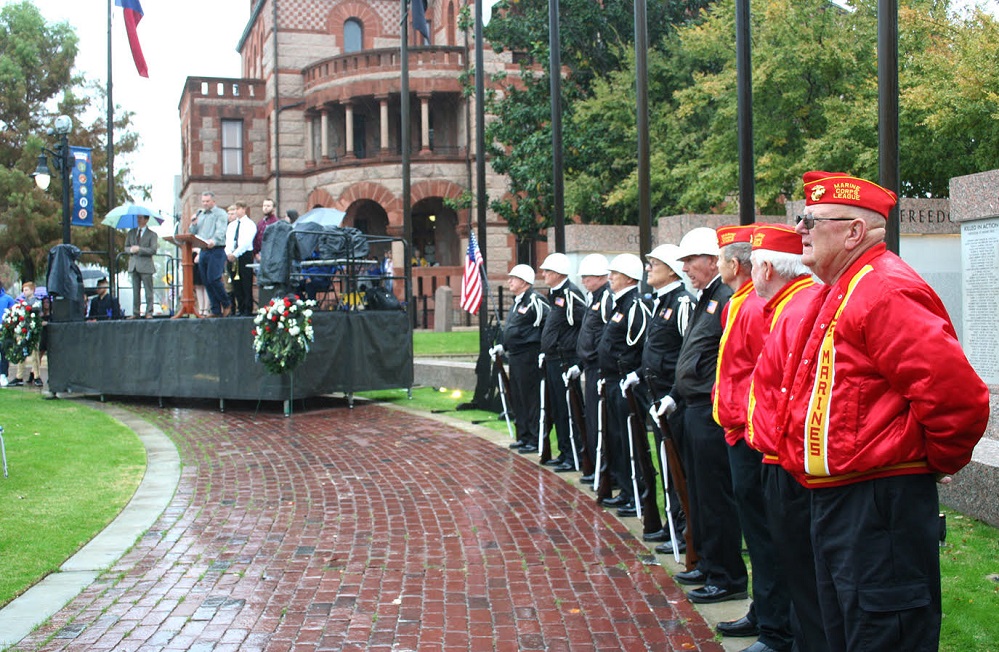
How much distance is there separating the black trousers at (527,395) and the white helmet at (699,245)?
582cm

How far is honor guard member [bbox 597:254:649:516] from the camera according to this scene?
903 cm

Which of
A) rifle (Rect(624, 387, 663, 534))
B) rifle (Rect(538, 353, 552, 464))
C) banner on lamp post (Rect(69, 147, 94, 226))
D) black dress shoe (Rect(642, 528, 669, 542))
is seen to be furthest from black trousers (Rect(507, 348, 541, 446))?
banner on lamp post (Rect(69, 147, 94, 226))

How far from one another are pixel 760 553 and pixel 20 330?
A: 61.4 feet

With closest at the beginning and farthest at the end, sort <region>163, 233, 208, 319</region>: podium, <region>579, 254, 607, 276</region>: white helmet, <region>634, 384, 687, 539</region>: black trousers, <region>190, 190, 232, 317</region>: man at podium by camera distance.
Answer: <region>634, 384, 687, 539</region>: black trousers < <region>579, 254, 607, 276</region>: white helmet < <region>163, 233, 208, 319</region>: podium < <region>190, 190, 232, 317</region>: man at podium

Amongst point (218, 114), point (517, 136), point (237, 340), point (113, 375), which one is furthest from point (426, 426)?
point (218, 114)

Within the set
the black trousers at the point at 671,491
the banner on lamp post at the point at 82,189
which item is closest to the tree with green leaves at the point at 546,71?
the banner on lamp post at the point at 82,189

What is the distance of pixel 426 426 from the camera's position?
1495 cm

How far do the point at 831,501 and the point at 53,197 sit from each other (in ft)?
142

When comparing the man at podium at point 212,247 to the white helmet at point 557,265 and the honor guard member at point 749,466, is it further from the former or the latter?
the honor guard member at point 749,466

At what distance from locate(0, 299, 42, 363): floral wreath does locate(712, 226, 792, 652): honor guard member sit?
18206mm

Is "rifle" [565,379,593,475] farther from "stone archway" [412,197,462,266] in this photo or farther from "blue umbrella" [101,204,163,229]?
"stone archway" [412,197,462,266]

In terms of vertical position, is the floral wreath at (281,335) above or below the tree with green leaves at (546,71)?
below

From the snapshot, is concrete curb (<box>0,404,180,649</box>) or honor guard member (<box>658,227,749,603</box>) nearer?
concrete curb (<box>0,404,180,649</box>)

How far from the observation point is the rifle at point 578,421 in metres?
10.5
